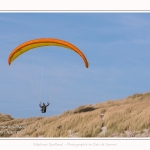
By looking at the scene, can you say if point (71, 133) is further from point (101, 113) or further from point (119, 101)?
point (119, 101)

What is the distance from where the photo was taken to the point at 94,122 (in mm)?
20688

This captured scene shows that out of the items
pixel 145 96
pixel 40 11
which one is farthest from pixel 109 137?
pixel 40 11

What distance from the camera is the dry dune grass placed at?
66.0ft

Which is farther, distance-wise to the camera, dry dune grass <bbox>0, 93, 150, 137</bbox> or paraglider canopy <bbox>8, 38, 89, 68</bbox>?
dry dune grass <bbox>0, 93, 150, 137</bbox>

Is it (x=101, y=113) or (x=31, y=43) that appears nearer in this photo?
(x=31, y=43)

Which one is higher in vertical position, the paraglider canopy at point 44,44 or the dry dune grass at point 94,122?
the paraglider canopy at point 44,44

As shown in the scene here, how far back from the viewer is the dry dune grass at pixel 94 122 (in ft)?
66.0

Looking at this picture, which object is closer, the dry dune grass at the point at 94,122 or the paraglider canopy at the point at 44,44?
the paraglider canopy at the point at 44,44

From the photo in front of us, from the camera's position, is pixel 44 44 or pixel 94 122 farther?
pixel 94 122

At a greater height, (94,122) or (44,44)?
(44,44)

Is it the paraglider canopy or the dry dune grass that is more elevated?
the paraglider canopy

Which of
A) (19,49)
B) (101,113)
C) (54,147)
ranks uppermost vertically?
(19,49)

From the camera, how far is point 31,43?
62.9 ft

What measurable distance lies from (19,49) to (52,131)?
417 centimetres
